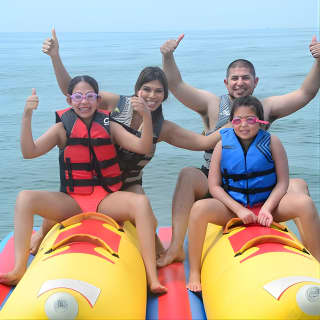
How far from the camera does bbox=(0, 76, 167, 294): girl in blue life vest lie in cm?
211

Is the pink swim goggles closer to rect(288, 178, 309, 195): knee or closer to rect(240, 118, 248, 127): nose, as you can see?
rect(240, 118, 248, 127): nose

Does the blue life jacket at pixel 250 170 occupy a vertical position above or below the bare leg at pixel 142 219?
above

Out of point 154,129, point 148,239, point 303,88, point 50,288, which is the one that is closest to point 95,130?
point 154,129

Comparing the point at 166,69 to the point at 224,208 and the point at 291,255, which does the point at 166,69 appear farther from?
the point at 291,255

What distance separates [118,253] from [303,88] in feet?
3.87

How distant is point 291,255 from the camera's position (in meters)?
1.84

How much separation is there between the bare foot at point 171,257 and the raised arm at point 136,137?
438 mm

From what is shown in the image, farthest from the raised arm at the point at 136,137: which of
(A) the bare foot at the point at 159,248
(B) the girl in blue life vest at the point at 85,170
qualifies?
(A) the bare foot at the point at 159,248

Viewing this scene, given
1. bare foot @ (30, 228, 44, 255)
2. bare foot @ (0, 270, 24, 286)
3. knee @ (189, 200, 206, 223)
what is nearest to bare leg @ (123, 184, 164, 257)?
knee @ (189, 200, 206, 223)

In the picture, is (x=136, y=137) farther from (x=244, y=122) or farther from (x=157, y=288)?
(x=157, y=288)

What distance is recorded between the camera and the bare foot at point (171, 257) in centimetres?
233

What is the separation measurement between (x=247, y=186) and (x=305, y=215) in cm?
24

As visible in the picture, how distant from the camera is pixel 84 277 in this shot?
1.73m

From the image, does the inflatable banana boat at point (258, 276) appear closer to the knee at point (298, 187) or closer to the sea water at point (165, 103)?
the knee at point (298, 187)
